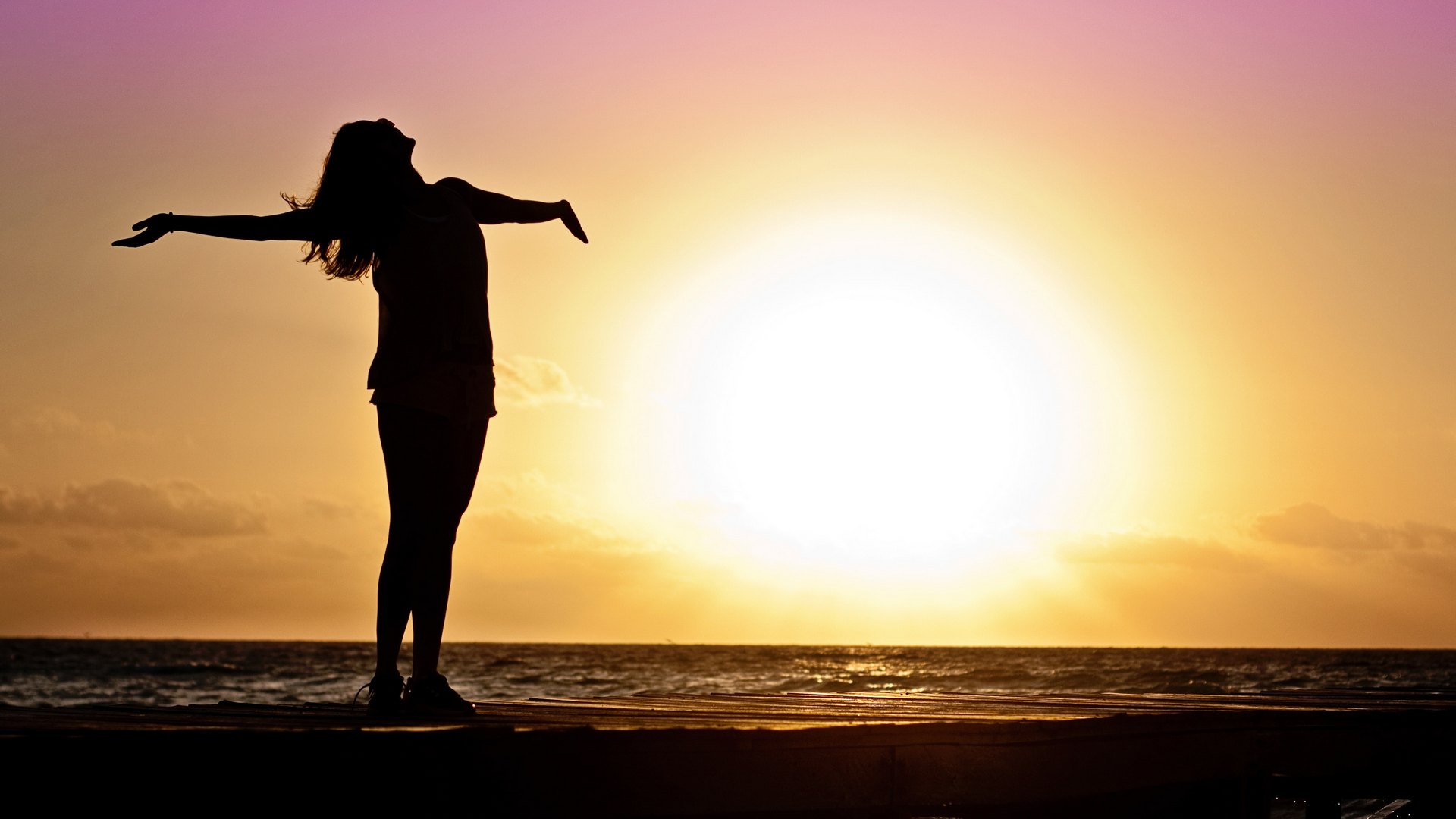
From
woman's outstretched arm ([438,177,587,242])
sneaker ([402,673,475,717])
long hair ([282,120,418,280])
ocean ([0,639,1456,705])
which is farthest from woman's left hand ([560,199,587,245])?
→ ocean ([0,639,1456,705])

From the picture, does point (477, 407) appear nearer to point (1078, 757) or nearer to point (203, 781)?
point (203, 781)

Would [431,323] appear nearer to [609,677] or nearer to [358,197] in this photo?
[358,197]

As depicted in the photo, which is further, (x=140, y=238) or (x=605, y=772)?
(x=140, y=238)

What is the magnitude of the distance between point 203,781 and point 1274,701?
5.86 meters

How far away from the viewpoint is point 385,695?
15.4ft

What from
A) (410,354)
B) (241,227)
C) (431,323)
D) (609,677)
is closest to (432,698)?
(410,354)

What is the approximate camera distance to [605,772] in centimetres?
398

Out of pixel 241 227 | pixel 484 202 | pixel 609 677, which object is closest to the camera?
pixel 241 227

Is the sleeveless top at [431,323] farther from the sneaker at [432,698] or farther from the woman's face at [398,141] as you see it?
the sneaker at [432,698]

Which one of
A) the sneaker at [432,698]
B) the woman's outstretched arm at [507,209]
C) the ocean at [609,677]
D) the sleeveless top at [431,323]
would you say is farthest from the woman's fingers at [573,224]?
the ocean at [609,677]

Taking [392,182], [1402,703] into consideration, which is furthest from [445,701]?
[1402,703]

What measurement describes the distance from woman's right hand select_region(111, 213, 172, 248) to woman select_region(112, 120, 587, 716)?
341 mm

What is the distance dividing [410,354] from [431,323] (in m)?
0.13

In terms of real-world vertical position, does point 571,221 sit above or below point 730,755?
above
